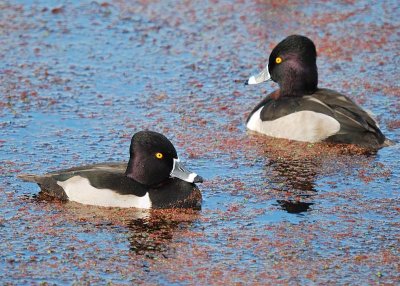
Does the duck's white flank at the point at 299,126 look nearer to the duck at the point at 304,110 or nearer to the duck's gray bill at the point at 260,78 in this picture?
the duck at the point at 304,110

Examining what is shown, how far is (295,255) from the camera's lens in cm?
821

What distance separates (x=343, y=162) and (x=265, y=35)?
449 cm

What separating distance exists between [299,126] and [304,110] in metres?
0.20

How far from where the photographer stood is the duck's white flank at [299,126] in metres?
11.4

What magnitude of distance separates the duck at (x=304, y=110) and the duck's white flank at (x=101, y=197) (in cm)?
283

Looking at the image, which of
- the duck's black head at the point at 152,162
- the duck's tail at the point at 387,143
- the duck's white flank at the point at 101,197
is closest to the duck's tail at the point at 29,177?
the duck's white flank at the point at 101,197

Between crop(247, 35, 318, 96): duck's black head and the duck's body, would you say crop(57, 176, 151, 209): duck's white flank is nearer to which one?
the duck's body

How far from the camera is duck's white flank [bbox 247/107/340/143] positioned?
11.4 metres

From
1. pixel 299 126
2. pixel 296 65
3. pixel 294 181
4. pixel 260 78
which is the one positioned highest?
pixel 296 65

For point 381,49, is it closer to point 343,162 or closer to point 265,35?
point 265,35

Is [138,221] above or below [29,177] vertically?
below

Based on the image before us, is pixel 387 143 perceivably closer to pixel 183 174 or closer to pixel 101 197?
pixel 183 174

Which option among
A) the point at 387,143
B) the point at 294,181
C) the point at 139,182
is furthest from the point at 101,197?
the point at 387,143

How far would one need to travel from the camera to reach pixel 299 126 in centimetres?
1151
